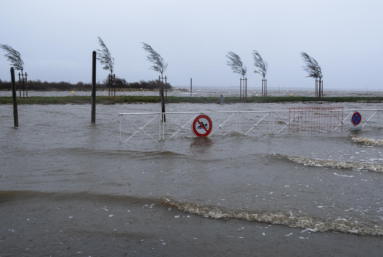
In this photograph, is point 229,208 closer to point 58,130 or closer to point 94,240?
point 94,240

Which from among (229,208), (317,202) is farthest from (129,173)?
(317,202)

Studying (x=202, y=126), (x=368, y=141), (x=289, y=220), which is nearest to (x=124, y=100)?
(x=202, y=126)

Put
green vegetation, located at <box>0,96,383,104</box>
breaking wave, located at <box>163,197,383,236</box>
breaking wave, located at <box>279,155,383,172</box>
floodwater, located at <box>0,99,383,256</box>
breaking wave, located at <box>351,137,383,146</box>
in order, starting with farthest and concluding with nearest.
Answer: green vegetation, located at <box>0,96,383,104</box> < breaking wave, located at <box>351,137,383,146</box> < breaking wave, located at <box>279,155,383,172</box> < breaking wave, located at <box>163,197,383,236</box> < floodwater, located at <box>0,99,383,256</box>

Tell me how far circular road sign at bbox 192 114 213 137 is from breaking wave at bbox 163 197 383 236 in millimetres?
8264

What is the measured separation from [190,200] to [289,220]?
198 centimetres

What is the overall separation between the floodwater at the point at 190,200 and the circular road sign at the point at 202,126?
1.91 meters

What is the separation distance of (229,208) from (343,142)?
9.32 meters

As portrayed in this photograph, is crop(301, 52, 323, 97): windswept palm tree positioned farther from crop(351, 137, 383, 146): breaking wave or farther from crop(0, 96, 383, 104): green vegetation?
crop(351, 137, 383, 146): breaking wave

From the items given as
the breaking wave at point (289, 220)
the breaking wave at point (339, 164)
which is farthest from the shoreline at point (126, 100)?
the breaking wave at point (289, 220)

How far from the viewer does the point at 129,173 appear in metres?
8.83

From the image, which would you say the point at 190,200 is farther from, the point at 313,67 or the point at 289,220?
the point at 313,67

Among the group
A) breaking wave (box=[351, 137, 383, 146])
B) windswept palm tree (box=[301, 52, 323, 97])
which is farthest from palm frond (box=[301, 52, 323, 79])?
breaking wave (box=[351, 137, 383, 146])

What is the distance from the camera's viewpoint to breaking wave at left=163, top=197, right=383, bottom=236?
5340mm

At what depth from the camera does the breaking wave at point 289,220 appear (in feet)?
17.5
